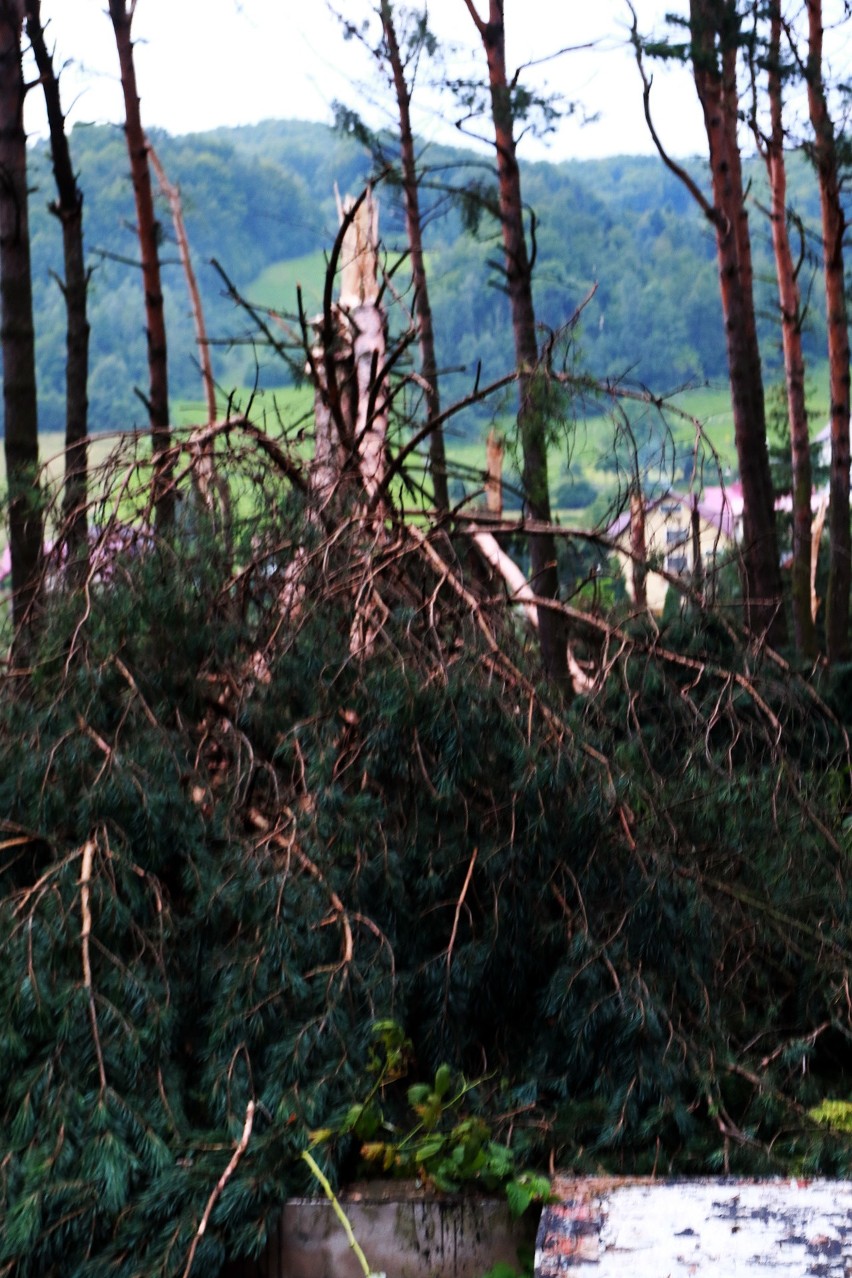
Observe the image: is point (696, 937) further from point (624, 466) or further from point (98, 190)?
point (98, 190)

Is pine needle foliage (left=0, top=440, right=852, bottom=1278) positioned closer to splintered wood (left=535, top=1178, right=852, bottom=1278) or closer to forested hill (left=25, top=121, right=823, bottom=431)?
splintered wood (left=535, top=1178, right=852, bottom=1278)

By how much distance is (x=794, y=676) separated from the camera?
421 cm

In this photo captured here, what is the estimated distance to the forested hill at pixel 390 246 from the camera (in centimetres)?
1903

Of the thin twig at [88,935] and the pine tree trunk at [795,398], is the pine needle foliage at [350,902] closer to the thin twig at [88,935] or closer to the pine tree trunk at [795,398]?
the thin twig at [88,935]

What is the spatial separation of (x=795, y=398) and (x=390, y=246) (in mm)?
5054

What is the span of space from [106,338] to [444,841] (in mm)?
23107

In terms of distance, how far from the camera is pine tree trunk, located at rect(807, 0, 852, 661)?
10477 millimetres

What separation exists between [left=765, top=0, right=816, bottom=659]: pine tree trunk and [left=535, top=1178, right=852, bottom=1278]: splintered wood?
28.5 feet

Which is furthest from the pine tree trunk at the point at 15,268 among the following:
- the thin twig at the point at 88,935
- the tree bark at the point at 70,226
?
the thin twig at the point at 88,935

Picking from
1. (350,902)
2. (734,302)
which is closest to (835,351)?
(734,302)

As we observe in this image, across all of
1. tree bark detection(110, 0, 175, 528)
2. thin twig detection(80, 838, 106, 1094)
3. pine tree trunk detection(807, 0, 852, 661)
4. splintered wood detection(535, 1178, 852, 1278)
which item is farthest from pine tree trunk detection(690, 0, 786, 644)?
splintered wood detection(535, 1178, 852, 1278)

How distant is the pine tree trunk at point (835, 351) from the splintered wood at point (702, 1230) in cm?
826

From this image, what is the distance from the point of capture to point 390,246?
1459 cm

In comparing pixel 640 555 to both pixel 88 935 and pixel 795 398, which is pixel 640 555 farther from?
pixel 795 398
